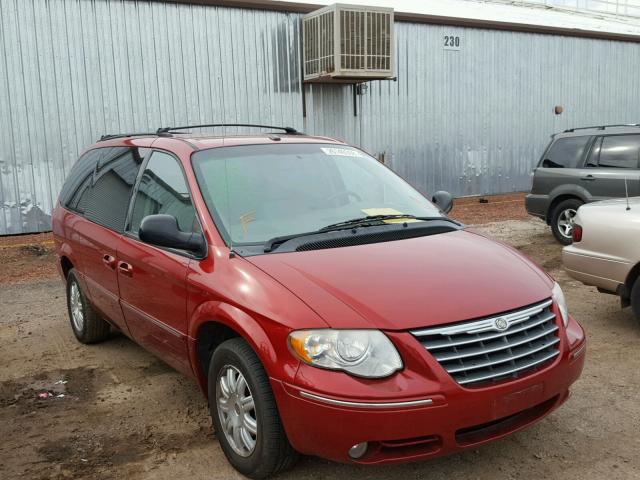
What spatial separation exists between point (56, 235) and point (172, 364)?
8.28 ft

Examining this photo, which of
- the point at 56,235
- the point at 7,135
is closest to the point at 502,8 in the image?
the point at 7,135

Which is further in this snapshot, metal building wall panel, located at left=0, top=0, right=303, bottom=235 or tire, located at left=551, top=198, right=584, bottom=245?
metal building wall panel, located at left=0, top=0, right=303, bottom=235

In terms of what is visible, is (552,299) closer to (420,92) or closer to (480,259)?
(480,259)

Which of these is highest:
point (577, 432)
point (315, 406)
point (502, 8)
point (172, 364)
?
point (502, 8)

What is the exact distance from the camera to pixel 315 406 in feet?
8.52

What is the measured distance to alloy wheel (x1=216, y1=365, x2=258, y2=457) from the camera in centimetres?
299

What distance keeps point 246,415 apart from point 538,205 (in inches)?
320

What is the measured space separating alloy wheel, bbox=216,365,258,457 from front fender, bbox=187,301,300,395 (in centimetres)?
23

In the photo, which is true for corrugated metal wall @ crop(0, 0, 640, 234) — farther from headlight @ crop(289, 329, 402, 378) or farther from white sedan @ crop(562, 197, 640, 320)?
headlight @ crop(289, 329, 402, 378)

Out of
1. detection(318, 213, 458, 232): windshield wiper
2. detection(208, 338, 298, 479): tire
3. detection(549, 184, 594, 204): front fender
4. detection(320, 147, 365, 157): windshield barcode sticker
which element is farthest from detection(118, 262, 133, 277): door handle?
detection(549, 184, 594, 204): front fender

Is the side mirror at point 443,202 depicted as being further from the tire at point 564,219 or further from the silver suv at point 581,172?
the tire at point 564,219

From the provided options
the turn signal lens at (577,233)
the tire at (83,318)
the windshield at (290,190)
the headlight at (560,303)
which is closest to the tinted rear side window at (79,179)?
the tire at (83,318)

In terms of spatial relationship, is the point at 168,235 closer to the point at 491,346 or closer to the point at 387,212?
the point at 387,212

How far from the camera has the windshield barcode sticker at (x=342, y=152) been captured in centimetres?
427
